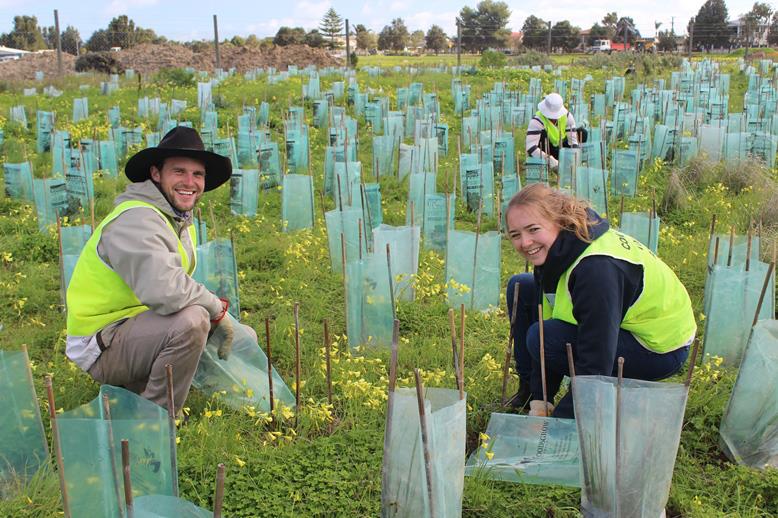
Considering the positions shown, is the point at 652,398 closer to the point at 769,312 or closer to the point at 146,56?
the point at 769,312

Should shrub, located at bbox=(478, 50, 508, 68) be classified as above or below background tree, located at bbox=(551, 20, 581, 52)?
below

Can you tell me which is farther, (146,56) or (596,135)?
(146,56)

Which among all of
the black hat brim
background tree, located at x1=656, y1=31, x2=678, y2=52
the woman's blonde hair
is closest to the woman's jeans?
the woman's blonde hair

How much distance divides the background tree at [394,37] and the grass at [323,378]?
42.1 meters

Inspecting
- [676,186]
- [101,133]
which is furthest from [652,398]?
[101,133]

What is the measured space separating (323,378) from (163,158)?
3.46ft

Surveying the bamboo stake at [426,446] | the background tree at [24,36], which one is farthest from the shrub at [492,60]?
the background tree at [24,36]

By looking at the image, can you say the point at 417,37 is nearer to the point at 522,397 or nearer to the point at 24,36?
the point at 24,36

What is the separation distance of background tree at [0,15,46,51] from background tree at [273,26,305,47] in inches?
873

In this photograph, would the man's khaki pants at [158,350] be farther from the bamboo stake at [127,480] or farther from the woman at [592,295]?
the woman at [592,295]

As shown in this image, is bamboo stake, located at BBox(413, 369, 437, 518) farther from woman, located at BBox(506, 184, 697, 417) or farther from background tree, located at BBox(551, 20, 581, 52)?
background tree, located at BBox(551, 20, 581, 52)

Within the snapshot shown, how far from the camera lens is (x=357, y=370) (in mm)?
3062

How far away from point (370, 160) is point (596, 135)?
7.05ft

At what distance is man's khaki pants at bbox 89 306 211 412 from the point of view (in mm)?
2516
